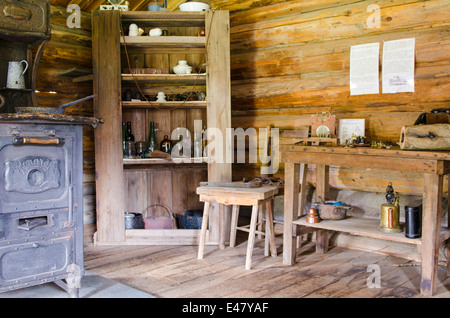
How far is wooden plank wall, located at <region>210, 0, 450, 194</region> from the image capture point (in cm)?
347

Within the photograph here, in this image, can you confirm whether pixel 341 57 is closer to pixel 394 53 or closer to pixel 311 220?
pixel 394 53

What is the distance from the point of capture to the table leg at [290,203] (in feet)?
11.2

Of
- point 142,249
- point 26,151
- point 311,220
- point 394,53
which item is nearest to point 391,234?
point 311,220

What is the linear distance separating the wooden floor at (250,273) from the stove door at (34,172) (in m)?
0.85

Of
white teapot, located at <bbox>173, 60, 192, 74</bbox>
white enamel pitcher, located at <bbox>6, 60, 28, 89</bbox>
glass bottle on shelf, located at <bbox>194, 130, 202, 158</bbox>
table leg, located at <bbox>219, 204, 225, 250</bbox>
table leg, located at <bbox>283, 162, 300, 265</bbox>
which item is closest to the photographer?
white enamel pitcher, located at <bbox>6, 60, 28, 89</bbox>

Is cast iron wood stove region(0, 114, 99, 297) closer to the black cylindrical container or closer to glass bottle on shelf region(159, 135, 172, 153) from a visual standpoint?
glass bottle on shelf region(159, 135, 172, 153)

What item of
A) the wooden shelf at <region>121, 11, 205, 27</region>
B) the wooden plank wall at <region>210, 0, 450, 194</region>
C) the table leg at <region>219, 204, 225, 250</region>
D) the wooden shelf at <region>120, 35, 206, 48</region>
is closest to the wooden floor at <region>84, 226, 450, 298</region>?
the table leg at <region>219, 204, 225, 250</region>

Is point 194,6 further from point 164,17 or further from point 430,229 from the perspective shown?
point 430,229

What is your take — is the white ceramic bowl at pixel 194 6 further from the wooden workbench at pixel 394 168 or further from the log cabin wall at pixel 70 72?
the wooden workbench at pixel 394 168

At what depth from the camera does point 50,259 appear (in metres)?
2.75

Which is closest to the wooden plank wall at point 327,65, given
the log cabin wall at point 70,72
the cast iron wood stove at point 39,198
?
the log cabin wall at point 70,72

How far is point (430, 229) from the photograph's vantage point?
2773 mm

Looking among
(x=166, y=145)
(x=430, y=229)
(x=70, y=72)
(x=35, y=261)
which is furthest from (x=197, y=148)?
(x=430, y=229)
